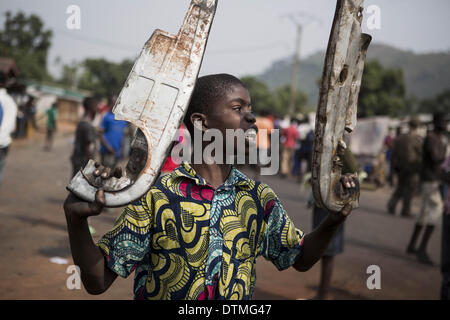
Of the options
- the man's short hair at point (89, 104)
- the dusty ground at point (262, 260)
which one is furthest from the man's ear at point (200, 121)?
the man's short hair at point (89, 104)

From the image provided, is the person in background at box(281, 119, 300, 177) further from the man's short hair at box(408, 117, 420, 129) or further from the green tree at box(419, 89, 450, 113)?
the green tree at box(419, 89, 450, 113)

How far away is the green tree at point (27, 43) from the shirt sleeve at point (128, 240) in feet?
131

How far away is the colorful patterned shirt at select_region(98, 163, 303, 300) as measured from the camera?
4.78 ft

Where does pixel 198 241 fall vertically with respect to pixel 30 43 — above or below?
below

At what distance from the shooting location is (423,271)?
517cm

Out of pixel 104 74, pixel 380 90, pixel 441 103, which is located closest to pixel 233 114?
pixel 380 90

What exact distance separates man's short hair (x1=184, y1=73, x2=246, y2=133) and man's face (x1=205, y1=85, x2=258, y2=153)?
0.02 meters

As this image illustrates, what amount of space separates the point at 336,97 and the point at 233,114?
1.42 feet

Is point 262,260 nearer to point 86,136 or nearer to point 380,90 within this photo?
point 86,136

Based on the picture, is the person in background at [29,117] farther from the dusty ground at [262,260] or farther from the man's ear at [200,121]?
the man's ear at [200,121]

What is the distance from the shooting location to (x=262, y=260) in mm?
5059
